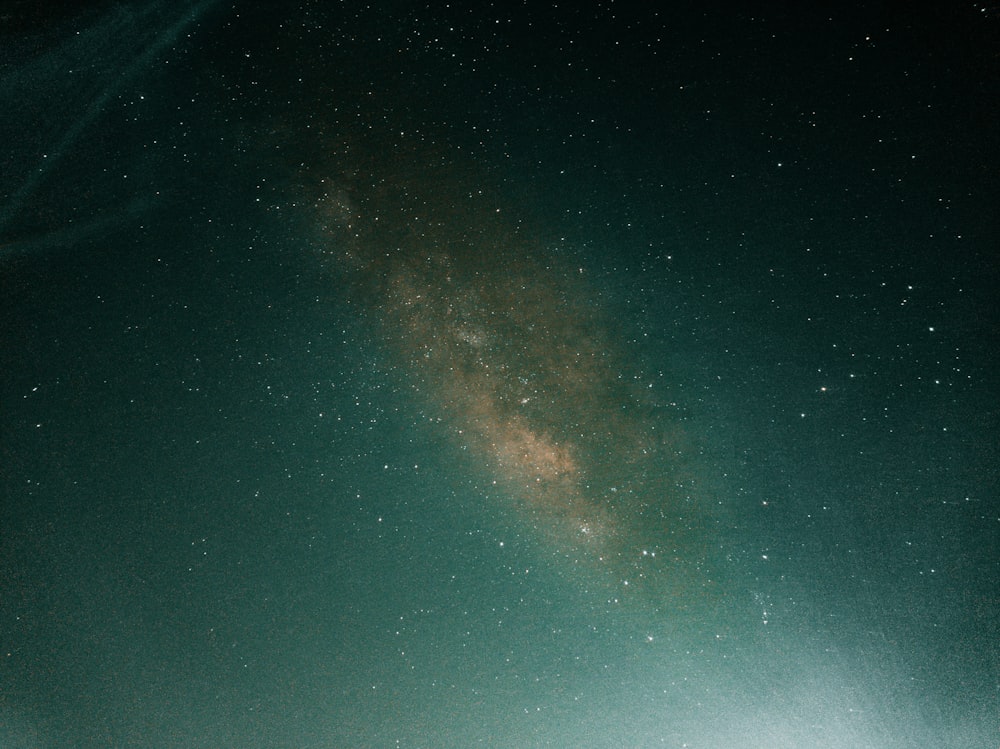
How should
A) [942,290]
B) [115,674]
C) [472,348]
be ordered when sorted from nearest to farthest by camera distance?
[942,290] → [472,348] → [115,674]

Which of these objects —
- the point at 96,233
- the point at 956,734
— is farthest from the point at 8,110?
the point at 956,734

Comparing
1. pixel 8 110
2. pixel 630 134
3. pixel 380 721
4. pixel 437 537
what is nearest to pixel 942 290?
pixel 630 134

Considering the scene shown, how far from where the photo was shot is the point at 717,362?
1012 millimetres

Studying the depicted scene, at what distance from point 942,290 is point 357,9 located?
3.37 feet

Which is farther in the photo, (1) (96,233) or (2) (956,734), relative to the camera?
(1) (96,233)

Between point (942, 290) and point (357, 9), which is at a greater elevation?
point (357, 9)

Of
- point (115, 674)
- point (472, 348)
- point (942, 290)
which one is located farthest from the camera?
point (115, 674)

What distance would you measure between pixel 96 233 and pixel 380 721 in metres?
1.01

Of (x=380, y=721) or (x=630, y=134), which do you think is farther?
(x=380, y=721)

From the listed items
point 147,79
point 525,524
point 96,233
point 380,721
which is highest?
point 147,79

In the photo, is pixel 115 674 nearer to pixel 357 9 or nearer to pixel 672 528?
pixel 672 528

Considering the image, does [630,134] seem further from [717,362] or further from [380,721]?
[380,721]

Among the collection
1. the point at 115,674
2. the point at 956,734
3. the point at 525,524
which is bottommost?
the point at 956,734

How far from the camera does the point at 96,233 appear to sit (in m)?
1.13
